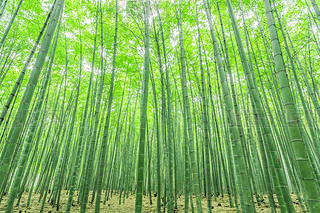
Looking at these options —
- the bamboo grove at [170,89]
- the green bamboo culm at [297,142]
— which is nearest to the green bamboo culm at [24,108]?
the bamboo grove at [170,89]

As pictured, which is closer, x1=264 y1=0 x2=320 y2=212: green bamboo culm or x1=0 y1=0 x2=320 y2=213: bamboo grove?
x1=264 y1=0 x2=320 y2=212: green bamboo culm

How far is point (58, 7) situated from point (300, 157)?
7.36ft

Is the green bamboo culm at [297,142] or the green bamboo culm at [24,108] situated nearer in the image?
the green bamboo culm at [297,142]

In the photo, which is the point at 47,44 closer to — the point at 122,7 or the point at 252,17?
the point at 122,7

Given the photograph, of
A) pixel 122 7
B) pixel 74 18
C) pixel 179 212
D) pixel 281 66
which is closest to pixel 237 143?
pixel 281 66

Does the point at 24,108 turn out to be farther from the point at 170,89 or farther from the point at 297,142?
the point at 170,89

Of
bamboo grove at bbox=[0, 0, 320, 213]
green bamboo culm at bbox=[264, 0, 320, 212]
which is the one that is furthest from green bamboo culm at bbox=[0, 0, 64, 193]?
green bamboo culm at bbox=[264, 0, 320, 212]

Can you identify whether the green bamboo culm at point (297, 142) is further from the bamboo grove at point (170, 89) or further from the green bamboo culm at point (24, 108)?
the green bamboo culm at point (24, 108)

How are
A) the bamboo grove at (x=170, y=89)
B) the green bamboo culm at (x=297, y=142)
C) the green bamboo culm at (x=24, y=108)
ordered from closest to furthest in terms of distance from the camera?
the green bamboo culm at (x=297, y=142) < the green bamboo culm at (x=24, y=108) < the bamboo grove at (x=170, y=89)

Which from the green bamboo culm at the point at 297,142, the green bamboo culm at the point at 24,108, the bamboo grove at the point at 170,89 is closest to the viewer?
the green bamboo culm at the point at 297,142

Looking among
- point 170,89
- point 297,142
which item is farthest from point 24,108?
point 170,89

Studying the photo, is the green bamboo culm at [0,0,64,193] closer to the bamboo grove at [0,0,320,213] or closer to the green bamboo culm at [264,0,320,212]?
the bamboo grove at [0,0,320,213]

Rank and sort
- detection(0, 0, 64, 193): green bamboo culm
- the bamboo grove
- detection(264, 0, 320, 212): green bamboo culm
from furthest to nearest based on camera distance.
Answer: the bamboo grove < detection(0, 0, 64, 193): green bamboo culm < detection(264, 0, 320, 212): green bamboo culm

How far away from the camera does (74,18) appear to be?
4691 millimetres
